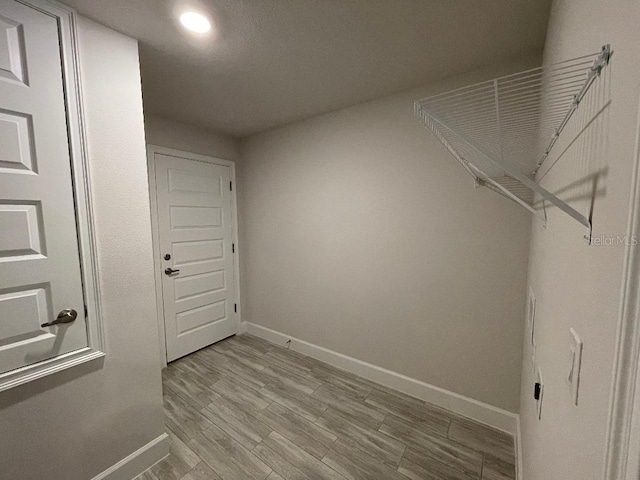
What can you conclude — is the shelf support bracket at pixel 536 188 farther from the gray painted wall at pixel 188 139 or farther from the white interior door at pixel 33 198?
the gray painted wall at pixel 188 139

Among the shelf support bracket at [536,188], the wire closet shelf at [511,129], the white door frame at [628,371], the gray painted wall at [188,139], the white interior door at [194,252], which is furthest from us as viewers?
the white interior door at [194,252]

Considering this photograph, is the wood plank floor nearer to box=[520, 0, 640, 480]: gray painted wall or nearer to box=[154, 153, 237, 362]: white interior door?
box=[154, 153, 237, 362]: white interior door

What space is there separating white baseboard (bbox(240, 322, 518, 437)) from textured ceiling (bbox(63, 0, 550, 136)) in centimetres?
233

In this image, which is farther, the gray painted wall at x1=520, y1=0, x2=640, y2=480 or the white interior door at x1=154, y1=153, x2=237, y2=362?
the white interior door at x1=154, y1=153, x2=237, y2=362

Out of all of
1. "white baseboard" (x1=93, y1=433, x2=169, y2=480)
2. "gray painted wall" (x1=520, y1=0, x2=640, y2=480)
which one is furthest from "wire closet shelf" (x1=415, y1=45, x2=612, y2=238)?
"white baseboard" (x1=93, y1=433, x2=169, y2=480)

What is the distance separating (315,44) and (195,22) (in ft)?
2.09

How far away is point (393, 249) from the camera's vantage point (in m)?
2.16

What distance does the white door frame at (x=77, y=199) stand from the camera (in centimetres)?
117

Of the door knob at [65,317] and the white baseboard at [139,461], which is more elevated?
the door knob at [65,317]

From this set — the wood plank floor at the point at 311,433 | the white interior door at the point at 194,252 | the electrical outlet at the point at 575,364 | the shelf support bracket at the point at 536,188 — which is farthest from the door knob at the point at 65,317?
the electrical outlet at the point at 575,364

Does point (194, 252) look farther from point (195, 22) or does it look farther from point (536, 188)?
point (536, 188)

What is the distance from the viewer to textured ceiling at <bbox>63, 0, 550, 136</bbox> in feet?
4.07

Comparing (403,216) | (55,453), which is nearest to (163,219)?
(55,453)

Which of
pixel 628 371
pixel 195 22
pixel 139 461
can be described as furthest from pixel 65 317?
pixel 628 371
